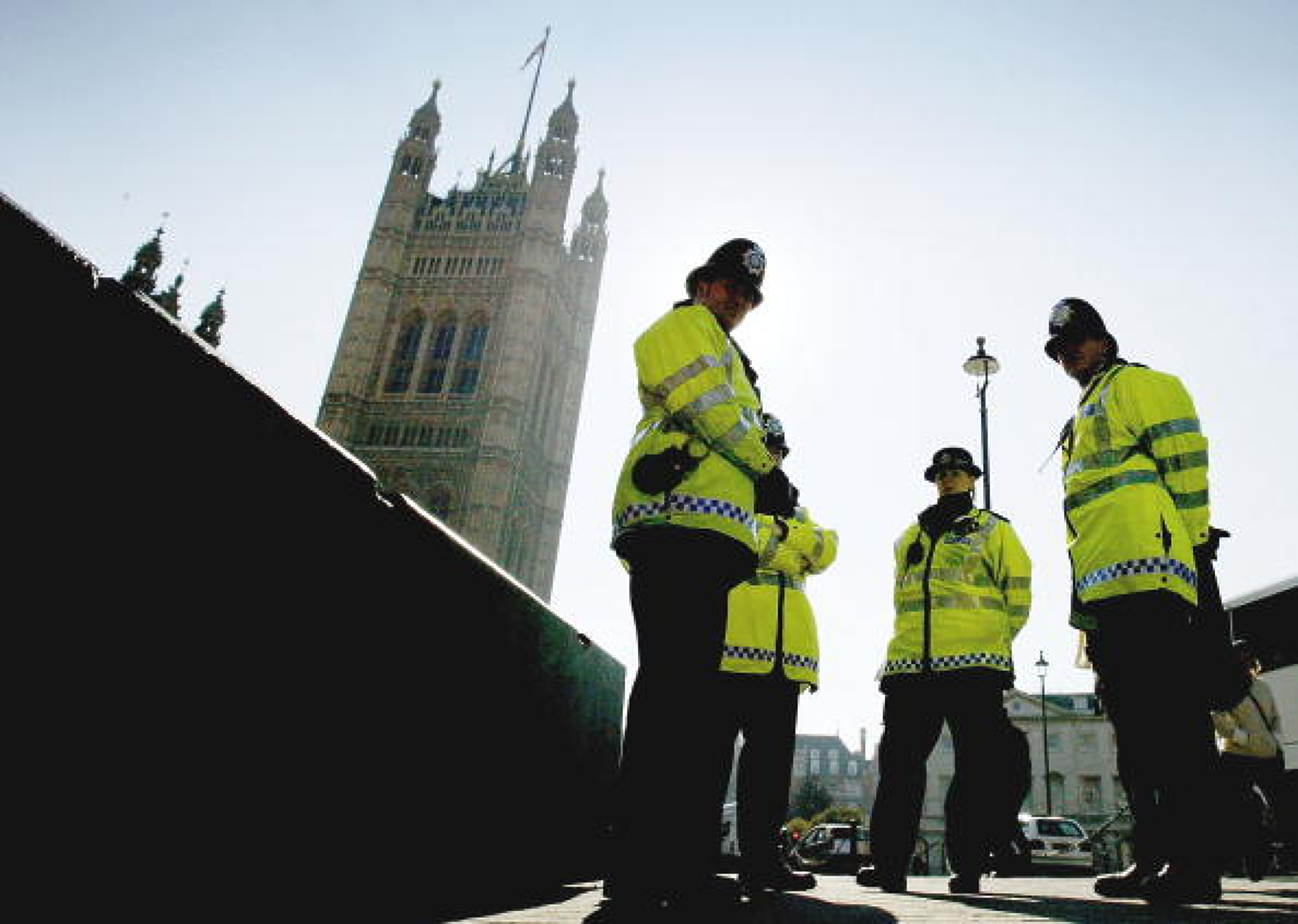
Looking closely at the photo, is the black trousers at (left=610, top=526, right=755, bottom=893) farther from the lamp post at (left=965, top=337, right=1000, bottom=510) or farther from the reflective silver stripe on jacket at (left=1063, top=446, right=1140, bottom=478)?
the lamp post at (left=965, top=337, right=1000, bottom=510)

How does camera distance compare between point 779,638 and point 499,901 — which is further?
point 779,638

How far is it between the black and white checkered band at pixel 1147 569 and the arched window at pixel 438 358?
50.7 meters

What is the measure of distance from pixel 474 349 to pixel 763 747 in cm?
5132

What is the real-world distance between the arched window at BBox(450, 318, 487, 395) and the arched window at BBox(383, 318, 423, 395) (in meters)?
3.05

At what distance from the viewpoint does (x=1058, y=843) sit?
71.4 ft

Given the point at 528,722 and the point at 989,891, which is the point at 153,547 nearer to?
the point at 528,722

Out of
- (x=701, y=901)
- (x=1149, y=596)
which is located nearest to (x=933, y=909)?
(x=701, y=901)

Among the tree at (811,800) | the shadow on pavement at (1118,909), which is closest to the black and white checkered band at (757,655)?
the shadow on pavement at (1118,909)

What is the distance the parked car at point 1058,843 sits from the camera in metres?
20.3

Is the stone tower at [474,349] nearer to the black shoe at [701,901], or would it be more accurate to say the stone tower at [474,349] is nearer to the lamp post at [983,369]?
the lamp post at [983,369]

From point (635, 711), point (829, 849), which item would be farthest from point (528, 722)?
point (829, 849)

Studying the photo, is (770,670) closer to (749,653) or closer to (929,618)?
(749,653)

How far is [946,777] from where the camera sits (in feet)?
170

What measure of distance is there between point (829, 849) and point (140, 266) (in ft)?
139
